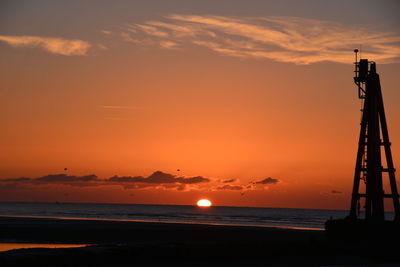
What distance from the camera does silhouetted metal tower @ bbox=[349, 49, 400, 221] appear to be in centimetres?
4256

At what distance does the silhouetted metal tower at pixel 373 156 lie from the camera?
140 ft

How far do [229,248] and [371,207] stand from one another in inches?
560

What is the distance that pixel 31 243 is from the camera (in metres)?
44.0

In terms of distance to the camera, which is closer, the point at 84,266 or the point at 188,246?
the point at 84,266

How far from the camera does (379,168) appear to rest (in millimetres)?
42906

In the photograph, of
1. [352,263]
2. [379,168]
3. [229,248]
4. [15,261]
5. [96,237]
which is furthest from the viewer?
[96,237]

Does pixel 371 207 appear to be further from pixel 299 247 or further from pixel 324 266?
pixel 324 266

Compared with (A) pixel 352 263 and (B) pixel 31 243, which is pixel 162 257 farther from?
(B) pixel 31 243

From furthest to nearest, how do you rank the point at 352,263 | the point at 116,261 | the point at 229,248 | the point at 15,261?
the point at 229,248 → the point at 352,263 → the point at 116,261 → the point at 15,261

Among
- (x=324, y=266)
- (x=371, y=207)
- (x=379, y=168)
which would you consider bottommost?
(x=324, y=266)

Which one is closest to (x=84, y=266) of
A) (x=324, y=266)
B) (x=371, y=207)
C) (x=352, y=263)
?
(x=324, y=266)

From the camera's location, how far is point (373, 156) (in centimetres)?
4303

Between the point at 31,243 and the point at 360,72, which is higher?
the point at 360,72

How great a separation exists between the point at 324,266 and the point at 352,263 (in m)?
2.71
